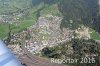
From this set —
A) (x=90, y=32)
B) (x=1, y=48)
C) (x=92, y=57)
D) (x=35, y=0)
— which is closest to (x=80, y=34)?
(x=90, y=32)

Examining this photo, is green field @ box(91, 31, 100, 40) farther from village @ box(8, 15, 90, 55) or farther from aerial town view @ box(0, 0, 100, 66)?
village @ box(8, 15, 90, 55)

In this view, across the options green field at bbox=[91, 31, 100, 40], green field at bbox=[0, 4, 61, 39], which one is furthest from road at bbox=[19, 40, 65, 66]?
green field at bbox=[91, 31, 100, 40]

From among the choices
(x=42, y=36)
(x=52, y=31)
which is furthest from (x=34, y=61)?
(x=52, y=31)

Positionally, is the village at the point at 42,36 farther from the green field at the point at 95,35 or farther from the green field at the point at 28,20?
the green field at the point at 28,20

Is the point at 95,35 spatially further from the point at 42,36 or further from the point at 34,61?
the point at 34,61

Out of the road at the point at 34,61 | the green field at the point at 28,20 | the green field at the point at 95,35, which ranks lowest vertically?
the road at the point at 34,61

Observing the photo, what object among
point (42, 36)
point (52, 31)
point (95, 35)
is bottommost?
point (95, 35)

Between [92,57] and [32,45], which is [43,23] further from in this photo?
[92,57]

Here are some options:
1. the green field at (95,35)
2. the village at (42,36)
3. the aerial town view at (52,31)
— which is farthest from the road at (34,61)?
the green field at (95,35)
